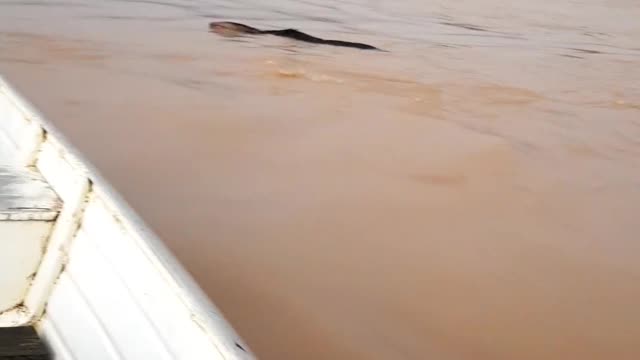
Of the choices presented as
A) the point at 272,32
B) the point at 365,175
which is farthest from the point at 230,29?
the point at 365,175

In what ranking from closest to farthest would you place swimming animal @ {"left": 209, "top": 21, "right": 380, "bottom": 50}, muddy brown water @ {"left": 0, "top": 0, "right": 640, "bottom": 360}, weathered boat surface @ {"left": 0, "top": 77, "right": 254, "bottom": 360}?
weathered boat surface @ {"left": 0, "top": 77, "right": 254, "bottom": 360}, muddy brown water @ {"left": 0, "top": 0, "right": 640, "bottom": 360}, swimming animal @ {"left": 209, "top": 21, "right": 380, "bottom": 50}

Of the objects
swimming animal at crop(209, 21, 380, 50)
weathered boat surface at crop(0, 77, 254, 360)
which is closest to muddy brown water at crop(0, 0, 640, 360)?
swimming animal at crop(209, 21, 380, 50)

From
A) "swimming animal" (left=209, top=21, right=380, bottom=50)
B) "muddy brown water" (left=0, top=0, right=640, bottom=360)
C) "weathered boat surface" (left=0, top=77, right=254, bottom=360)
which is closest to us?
"weathered boat surface" (left=0, top=77, right=254, bottom=360)

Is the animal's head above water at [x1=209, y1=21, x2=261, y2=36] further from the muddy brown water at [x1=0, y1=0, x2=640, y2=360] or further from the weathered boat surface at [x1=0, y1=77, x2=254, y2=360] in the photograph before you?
the weathered boat surface at [x1=0, y1=77, x2=254, y2=360]

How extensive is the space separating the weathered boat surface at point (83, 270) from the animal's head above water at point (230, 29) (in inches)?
218

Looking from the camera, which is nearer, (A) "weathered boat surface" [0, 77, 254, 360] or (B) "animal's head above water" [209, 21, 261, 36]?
(A) "weathered boat surface" [0, 77, 254, 360]

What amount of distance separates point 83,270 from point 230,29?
6.13 m

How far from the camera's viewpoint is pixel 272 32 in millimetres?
7969

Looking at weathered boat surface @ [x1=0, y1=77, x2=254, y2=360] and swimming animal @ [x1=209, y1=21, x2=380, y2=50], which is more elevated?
weathered boat surface @ [x1=0, y1=77, x2=254, y2=360]

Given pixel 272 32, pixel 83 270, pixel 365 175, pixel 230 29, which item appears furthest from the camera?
pixel 272 32

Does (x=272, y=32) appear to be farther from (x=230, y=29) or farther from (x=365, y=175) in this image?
(x=365, y=175)

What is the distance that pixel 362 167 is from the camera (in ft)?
13.8

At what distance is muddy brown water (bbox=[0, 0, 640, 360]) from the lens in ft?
9.22

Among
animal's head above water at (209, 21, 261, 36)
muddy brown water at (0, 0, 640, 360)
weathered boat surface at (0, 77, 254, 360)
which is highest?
weathered boat surface at (0, 77, 254, 360)
